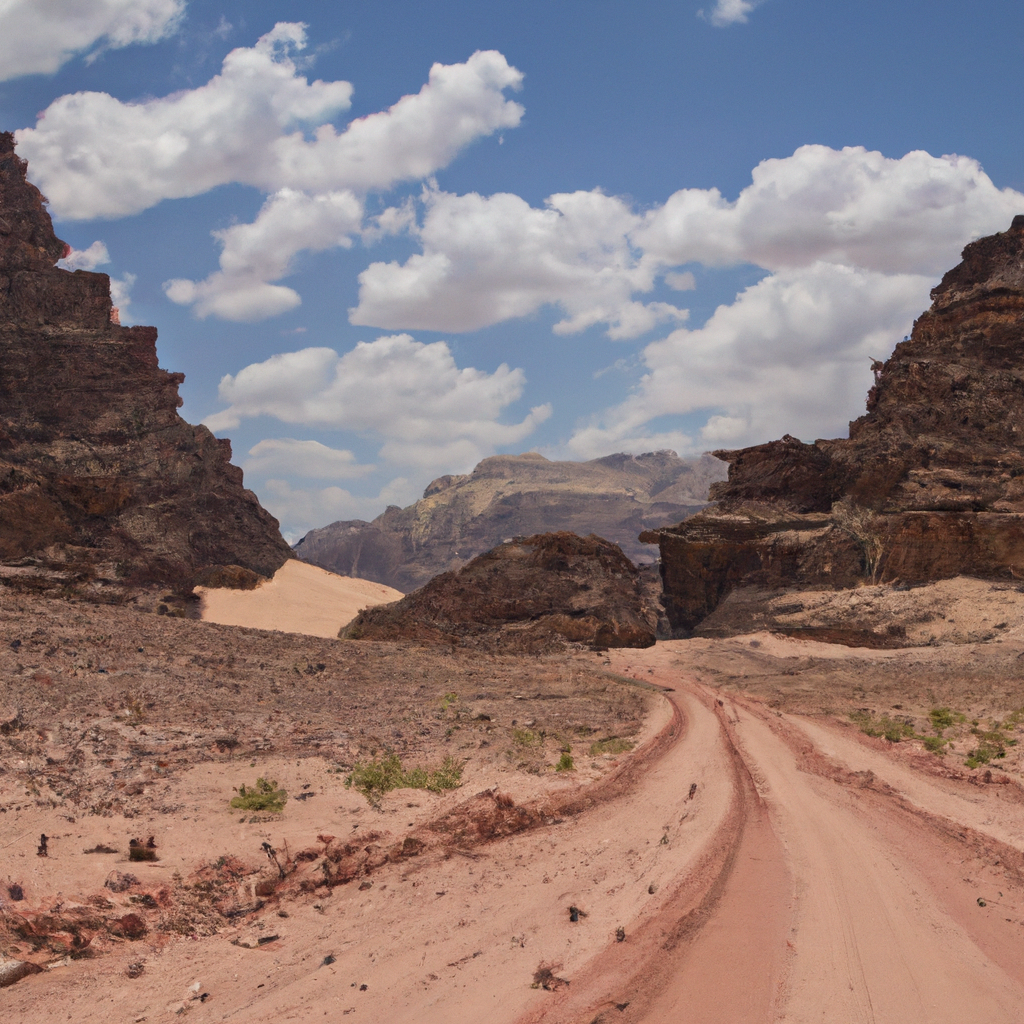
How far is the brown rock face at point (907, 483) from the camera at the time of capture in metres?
25.4

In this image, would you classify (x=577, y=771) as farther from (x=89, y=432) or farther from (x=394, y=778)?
(x=89, y=432)

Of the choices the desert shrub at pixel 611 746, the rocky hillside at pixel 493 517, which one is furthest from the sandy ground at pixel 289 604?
the rocky hillside at pixel 493 517

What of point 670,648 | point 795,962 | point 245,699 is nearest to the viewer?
point 795,962

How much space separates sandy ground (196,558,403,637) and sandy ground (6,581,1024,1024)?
23.2 metres

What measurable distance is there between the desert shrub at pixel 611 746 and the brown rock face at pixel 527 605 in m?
13.0

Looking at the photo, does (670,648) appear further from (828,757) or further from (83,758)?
(83,758)

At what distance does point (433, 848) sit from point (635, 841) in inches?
79.8

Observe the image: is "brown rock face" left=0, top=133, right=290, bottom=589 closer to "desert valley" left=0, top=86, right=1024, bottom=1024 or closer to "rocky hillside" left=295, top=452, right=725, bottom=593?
"desert valley" left=0, top=86, right=1024, bottom=1024

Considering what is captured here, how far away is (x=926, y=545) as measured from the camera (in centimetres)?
2541

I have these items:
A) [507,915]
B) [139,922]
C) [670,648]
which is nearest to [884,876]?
[507,915]

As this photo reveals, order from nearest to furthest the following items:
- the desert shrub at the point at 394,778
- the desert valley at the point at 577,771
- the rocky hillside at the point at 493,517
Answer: the desert valley at the point at 577,771, the desert shrub at the point at 394,778, the rocky hillside at the point at 493,517

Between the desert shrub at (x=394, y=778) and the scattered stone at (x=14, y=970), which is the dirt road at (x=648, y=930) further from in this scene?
the desert shrub at (x=394, y=778)

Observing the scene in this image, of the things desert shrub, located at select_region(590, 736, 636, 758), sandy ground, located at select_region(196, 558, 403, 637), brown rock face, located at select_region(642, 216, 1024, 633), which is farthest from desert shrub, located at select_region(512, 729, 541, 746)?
sandy ground, located at select_region(196, 558, 403, 637)

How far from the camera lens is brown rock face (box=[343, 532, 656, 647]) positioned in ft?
83.2
